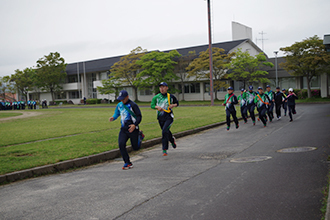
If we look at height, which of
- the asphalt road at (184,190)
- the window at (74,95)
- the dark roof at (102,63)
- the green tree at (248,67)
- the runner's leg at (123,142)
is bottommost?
the asphalt road at (184,190)

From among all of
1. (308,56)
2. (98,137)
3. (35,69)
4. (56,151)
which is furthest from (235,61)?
(35,69)

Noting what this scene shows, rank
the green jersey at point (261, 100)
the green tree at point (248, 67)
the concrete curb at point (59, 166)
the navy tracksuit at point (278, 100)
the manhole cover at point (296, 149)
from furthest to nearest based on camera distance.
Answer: the green tree at point (248, 67)
the navy tracksuit at point (278, 100)
the green jersey at point (261, 100)
the manhole cover at point (296, 149)
the concrete curb at point (59, 166)

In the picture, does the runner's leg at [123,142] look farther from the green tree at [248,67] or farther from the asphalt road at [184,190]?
the green tree at [248,67]

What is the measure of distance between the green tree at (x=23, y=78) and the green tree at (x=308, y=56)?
178 ft

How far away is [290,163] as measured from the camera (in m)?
6.19

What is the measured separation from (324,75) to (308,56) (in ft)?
21.5

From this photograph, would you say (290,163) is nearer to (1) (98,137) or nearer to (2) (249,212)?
(2) (249,212)

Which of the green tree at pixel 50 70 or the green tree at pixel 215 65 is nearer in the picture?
the green tree at pixel 215 65

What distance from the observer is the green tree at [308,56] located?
3394cm

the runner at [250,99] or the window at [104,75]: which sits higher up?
the window at [104,75]

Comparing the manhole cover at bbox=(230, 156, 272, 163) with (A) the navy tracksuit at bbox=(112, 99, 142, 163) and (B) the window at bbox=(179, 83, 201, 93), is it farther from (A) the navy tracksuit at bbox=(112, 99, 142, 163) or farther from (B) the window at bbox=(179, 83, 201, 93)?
(B) the window at bbox=(179, 83, 201, 93)

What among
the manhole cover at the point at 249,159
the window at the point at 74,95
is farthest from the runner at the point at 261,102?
the window at the point at 74,95

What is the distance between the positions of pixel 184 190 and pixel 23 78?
70824mm

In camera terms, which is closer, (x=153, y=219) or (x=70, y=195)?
(x=153, y=219)
